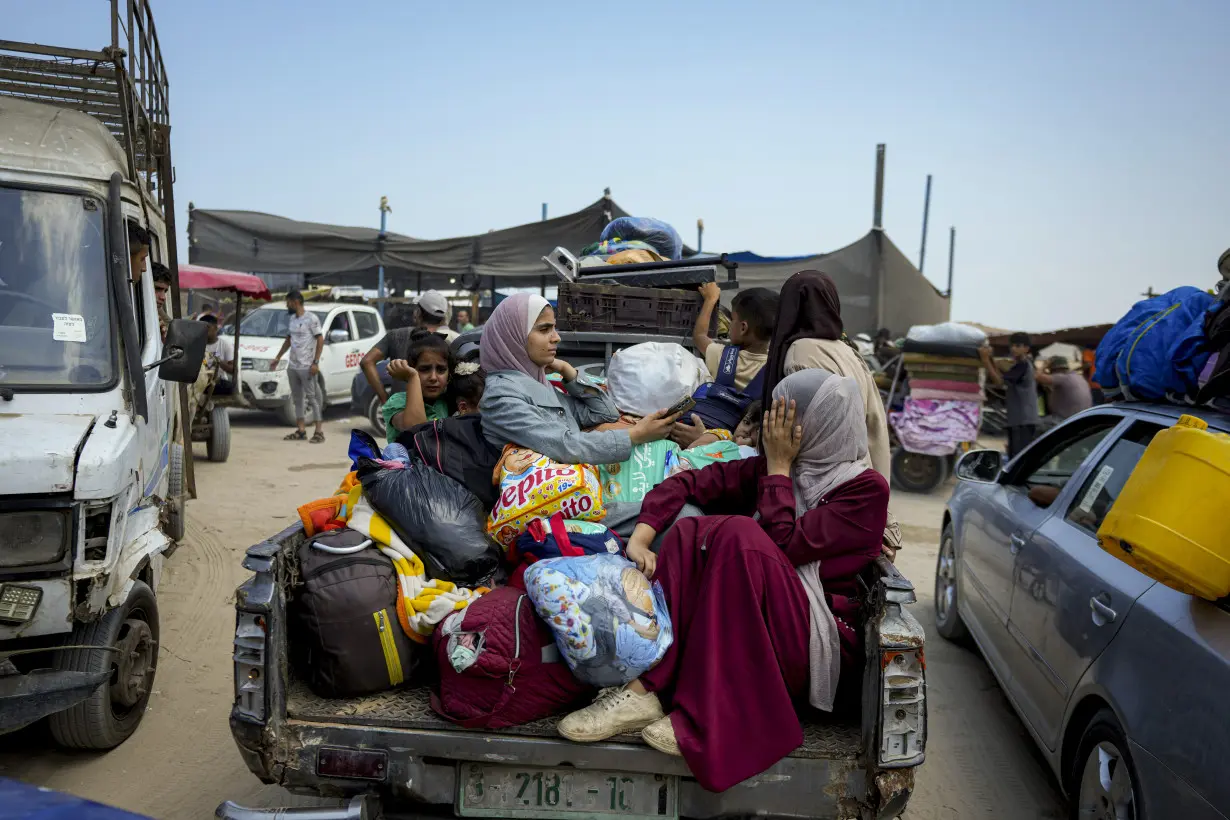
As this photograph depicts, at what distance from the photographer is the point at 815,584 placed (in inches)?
105

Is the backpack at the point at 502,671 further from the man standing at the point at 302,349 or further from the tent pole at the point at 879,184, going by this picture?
the tent pole at the point at 879,184

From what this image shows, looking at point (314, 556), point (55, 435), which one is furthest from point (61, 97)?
point (314, 556)

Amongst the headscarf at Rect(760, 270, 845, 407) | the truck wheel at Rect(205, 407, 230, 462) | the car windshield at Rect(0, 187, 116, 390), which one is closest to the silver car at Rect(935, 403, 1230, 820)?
the headscarf at Rect(760, 270, 845, 407)

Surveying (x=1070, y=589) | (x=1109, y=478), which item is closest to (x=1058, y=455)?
(x=1109, y=478)

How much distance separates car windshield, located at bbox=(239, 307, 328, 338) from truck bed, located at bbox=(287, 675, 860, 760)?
508 inches

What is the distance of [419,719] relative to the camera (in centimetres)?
252

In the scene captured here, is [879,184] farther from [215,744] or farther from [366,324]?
[215,744]

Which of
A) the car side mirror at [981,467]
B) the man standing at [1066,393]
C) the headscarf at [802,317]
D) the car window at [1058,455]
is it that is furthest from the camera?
the man standing at [1066,393]

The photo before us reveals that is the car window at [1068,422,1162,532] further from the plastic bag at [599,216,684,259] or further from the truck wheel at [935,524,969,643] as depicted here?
the plastic bag at [599,216,684,259]

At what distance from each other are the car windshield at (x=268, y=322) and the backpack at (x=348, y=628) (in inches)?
503

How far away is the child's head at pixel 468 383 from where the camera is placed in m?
3.80

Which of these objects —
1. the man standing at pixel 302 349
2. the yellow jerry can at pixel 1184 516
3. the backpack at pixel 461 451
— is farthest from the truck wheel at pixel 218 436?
the yellow jerry can at pixel 1184 516

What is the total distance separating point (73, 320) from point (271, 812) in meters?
2.60

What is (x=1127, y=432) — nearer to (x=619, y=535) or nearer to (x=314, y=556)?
(x=619, y=535)
